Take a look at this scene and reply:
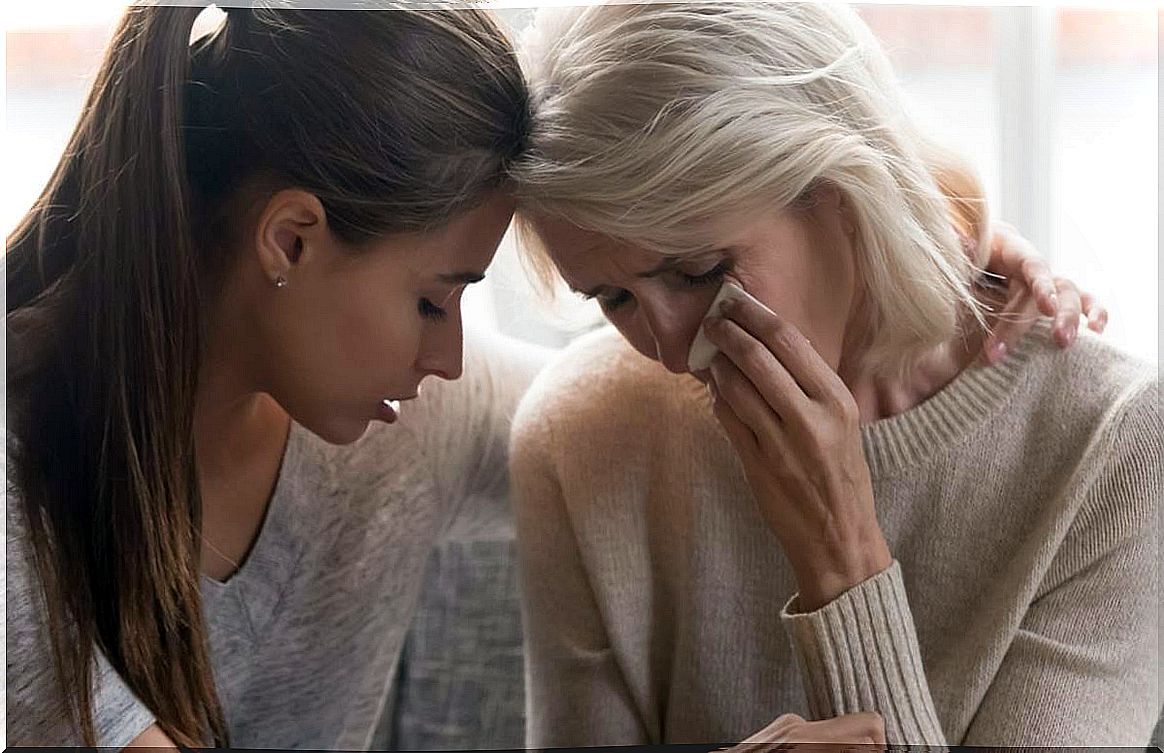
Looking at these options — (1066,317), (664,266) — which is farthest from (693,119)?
(1066,317)

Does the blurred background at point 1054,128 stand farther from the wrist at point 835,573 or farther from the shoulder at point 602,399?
the wrist at point 835,573

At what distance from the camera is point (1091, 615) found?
885mm

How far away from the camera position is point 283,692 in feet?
3.06

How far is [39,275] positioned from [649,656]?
1.65 feet

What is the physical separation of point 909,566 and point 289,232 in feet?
1.59

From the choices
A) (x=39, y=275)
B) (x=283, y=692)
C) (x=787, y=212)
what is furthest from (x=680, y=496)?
(x=39, y=275)

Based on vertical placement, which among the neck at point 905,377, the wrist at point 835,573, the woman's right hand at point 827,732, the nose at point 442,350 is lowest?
the woman's right hand at point 827,732

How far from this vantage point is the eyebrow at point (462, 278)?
83cm

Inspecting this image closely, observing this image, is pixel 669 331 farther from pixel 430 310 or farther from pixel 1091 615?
pixel 1091 615

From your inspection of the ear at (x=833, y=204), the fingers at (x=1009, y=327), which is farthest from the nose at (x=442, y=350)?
the fingers at (x=1009, y=327)

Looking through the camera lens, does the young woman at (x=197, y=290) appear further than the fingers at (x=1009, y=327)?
No

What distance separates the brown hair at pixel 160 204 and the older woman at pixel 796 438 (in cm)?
7

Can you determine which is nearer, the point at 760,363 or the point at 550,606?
the point at 760,363

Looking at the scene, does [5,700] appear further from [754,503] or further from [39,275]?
[754,503]
